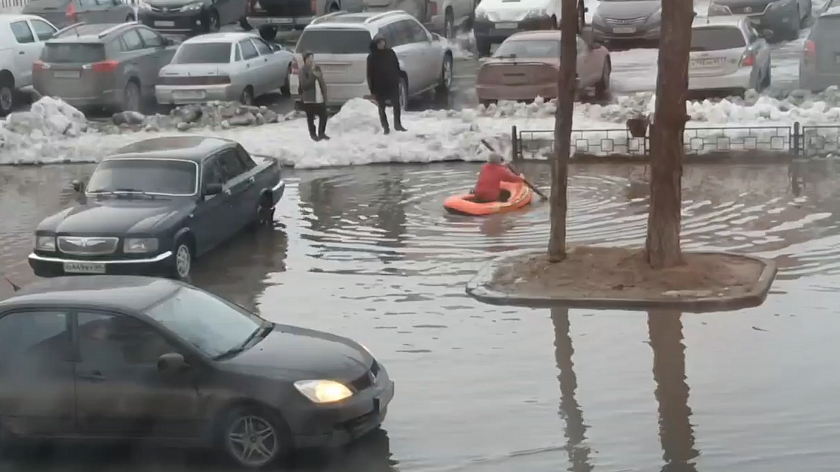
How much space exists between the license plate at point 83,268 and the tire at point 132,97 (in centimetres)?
1277

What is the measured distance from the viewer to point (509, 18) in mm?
31703

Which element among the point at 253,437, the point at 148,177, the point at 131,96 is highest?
the point at 131,96

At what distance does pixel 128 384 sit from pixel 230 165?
7.63m

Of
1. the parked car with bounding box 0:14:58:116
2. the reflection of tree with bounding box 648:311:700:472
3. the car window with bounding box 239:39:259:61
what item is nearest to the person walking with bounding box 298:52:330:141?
the car window with bounding box 239:39:259:61

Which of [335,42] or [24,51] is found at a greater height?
[335,42]

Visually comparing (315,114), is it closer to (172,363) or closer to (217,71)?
(217,71)

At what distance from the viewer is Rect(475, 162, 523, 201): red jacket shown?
57.0ft

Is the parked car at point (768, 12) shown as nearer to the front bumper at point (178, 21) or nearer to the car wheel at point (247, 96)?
the car wheel at point (247, 96)

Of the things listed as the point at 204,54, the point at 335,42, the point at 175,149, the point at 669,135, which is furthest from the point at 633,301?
the point at 204,54

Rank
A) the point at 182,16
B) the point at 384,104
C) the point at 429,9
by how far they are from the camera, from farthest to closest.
A: the point at 429,9 → the point at 182,16 → the point at 384,104

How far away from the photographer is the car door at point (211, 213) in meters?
15.2

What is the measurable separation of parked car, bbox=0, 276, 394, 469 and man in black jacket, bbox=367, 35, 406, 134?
1355cm

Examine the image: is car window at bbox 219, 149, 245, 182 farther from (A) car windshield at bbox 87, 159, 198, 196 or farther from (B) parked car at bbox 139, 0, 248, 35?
(B) parked car at bbox 139, 0, 248, 35

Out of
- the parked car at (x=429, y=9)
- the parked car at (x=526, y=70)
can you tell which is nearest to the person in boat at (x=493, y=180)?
the parked car at (x=526, y=70)
